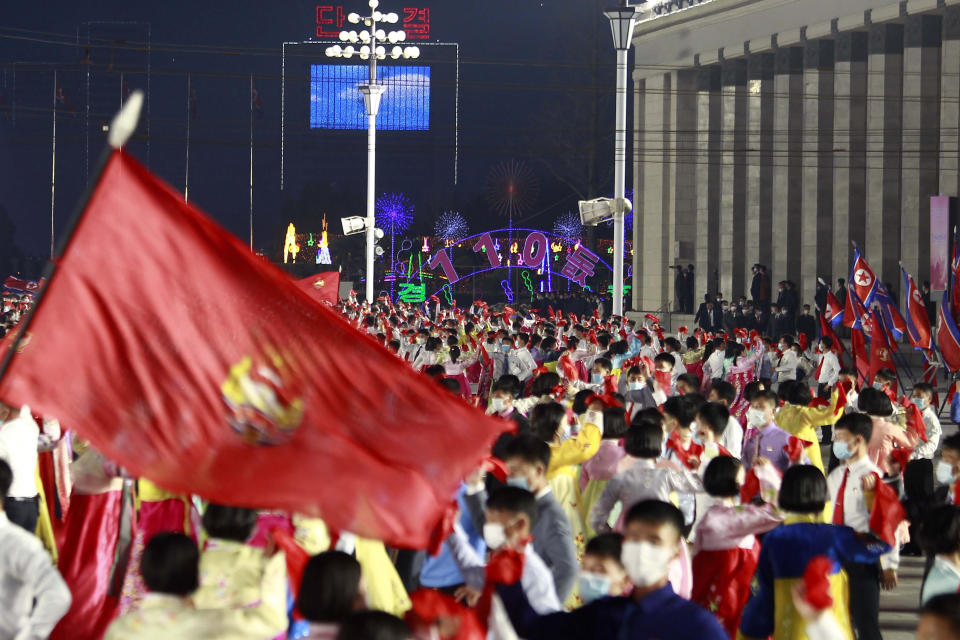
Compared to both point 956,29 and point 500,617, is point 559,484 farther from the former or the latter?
point 956,29

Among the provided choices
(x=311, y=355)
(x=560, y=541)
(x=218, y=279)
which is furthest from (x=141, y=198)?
(x=560, y=541)

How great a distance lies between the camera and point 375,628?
4.10m

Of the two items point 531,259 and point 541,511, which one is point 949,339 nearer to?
point 541,511

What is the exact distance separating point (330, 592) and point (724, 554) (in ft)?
11.1

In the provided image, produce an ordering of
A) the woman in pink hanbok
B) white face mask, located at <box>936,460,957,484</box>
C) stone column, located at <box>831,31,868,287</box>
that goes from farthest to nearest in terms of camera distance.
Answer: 1. stone column, located at <box>831,31,868,287</box>
2. the woman in pink hanbok
3. white face mask, located at <box>936,460,957,484</box>

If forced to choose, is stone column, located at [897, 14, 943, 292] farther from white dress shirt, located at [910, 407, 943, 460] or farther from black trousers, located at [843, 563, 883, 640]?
black trousers, located at [843, 563, 883, 640]

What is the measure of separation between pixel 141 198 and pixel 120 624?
1397mm

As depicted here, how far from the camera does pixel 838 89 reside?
3919cm

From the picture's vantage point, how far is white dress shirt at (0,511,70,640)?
5.53 meters

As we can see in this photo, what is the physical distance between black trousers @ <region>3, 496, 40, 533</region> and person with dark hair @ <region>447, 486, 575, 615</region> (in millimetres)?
3336

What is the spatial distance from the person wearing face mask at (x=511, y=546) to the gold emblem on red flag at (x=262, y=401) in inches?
36.7

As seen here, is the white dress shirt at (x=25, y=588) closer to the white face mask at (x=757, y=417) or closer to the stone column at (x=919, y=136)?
the white face mask at (x=757, y=417)

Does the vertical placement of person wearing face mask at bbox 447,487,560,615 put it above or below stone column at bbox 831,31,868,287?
below

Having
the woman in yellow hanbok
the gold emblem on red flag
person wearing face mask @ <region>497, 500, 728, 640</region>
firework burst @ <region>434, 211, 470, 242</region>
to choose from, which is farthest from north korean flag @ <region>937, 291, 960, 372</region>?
firework burst @ <region>434, 211, 470, 242</region>
